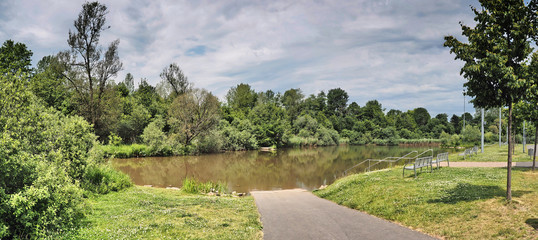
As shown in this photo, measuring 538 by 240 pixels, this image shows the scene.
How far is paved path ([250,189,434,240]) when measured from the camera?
27.7ft

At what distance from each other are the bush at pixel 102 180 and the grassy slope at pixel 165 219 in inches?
34.1

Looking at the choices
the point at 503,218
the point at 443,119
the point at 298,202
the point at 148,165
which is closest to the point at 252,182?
the point at 298,202

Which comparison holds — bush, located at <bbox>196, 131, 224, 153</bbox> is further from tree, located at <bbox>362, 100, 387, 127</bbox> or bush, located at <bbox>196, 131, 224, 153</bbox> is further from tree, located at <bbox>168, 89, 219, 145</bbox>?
tree, located at <bbox>362, 100, 387, 127</bbox>

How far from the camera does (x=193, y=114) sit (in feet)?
156

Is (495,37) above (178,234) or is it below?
above

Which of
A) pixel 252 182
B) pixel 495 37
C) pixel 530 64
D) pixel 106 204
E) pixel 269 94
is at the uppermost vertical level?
pixel 269 94

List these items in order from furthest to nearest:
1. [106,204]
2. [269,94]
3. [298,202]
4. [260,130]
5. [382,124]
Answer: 1. [269,94]
2. [382,124]
3. [260,130]
4. [298,202]
5. [106,204]

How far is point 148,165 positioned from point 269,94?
3223 inches

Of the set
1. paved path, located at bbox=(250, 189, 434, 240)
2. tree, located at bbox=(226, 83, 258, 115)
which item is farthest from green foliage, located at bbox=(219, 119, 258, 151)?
paved path, located at bbox=(250, 189, 434, 240)

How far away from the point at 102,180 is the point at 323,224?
10.6 m

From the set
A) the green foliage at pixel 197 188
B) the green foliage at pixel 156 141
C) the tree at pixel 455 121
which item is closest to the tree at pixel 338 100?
the tree at pixel 455 121

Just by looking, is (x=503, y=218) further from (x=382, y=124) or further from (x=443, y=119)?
(x=443, y=119)

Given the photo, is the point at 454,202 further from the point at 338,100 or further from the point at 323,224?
the point at 338,100

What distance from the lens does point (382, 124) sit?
332 feet
